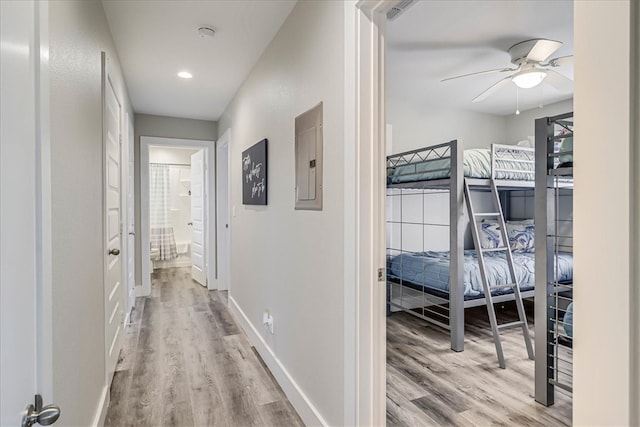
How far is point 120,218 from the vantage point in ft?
9.63

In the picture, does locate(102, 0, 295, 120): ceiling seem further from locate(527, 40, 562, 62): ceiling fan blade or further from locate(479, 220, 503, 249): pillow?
locate(479, 220, 503, 249): pillow

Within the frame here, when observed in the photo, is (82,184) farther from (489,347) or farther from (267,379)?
(489,347)

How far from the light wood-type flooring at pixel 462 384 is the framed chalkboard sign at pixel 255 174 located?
5.51 feet

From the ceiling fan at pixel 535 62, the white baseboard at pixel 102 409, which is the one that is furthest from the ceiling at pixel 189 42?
the white baseboard at pixel 102 409

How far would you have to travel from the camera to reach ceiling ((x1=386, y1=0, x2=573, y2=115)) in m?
2.39

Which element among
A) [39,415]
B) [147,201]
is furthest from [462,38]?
[147,201]

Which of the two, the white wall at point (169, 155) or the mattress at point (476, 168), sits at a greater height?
the white wall at point (169, 155)

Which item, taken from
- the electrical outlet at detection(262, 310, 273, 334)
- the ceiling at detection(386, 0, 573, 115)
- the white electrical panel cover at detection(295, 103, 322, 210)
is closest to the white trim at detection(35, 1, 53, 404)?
the white electrical panel cover at detection(295, 103, 322, 210)

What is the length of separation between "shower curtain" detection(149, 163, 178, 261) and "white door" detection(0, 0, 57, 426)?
20.7 ft

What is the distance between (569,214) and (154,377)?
466 centimetres

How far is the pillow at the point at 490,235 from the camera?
14.5 ft

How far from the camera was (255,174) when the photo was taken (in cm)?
298

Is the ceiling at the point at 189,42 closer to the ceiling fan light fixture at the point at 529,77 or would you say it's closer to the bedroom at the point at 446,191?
the bedroom at the point at 446,191

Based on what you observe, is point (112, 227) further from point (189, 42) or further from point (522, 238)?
point (522, 238)
